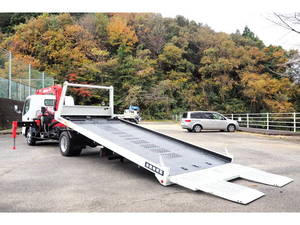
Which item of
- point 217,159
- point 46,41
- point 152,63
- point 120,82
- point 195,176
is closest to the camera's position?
point 195,176

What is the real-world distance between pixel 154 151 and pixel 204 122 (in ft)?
47.5

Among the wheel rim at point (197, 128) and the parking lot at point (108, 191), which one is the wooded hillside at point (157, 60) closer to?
the wheel rim at point (197, 128)

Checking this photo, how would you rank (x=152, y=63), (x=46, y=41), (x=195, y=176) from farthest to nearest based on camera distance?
1. (x=152, y=63)
2. (x=46, y=41)
3. (x=195, y=176)

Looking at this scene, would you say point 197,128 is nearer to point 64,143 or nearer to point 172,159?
point 64,143

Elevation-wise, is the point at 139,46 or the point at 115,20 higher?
the point at 115,20

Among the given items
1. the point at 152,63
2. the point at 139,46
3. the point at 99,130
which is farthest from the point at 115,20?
the point at 99,130

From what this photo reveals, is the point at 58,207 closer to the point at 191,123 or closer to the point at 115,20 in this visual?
the point at 191,123

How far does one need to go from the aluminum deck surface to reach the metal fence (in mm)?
12930

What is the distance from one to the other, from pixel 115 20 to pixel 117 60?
29.2 feet

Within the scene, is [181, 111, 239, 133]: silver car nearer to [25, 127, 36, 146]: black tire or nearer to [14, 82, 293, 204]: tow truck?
[14, 82, 293, 204]: tow truck

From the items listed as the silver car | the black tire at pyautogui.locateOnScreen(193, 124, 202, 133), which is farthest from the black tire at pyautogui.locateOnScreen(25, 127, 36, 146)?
the black tire at pyautogui.locateOnScreen(193, 124, 202, 133)

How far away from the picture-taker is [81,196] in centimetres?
434

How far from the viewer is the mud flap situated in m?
4.22

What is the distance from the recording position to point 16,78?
20.4 metres
